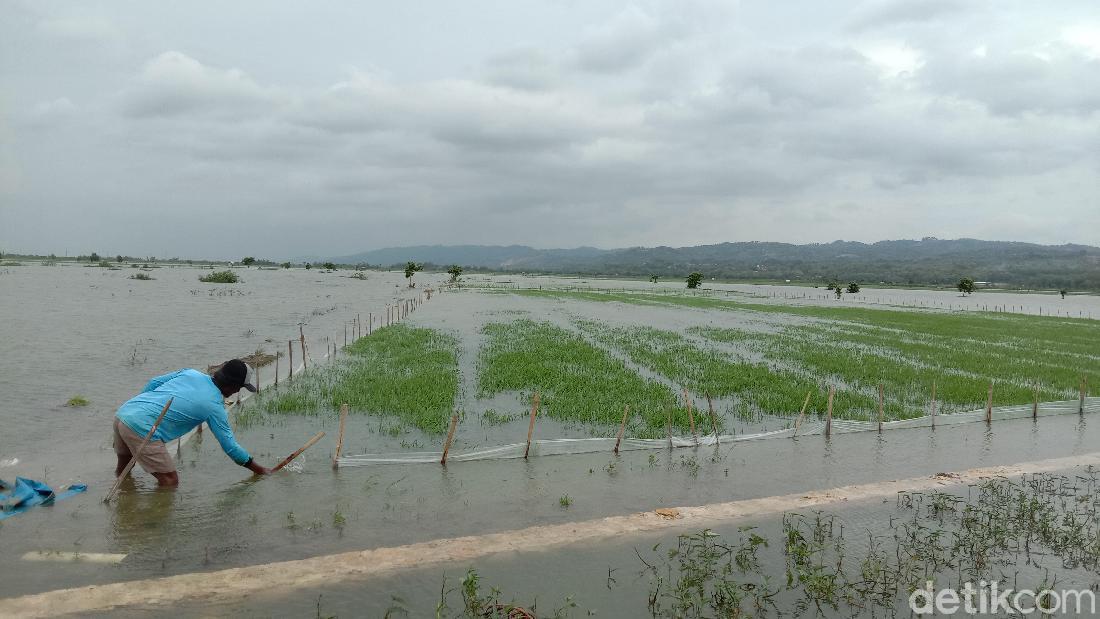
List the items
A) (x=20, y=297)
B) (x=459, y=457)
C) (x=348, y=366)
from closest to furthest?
(x=459, y=457), (x=348, y=366), (x=20, y=297)

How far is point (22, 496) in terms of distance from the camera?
656 centimetres

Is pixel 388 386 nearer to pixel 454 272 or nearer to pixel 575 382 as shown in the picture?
pixel 575 382

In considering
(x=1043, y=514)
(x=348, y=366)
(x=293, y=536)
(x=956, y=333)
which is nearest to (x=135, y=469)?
(x=293, y=536)

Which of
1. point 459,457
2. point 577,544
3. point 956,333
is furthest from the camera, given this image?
point 956,333

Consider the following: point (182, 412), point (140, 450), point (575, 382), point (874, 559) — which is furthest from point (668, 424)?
point (140, 450)

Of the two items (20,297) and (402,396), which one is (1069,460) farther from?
(20,297)

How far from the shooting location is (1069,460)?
30.4 feet

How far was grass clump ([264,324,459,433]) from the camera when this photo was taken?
11.8m

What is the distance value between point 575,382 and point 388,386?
4.40 m

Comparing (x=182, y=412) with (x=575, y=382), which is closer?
(x=182, y=412)

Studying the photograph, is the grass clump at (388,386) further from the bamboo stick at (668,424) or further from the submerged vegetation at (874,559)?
the submerged vegetation at (874,559)

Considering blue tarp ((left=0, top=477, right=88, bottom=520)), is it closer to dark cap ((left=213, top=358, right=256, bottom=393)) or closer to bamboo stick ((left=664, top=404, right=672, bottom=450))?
dark cap ((left=213, top=358, right=256, bottom=393))

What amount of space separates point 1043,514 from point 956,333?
1006 inches

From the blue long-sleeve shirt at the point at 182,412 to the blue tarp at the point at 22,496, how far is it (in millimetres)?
1186
